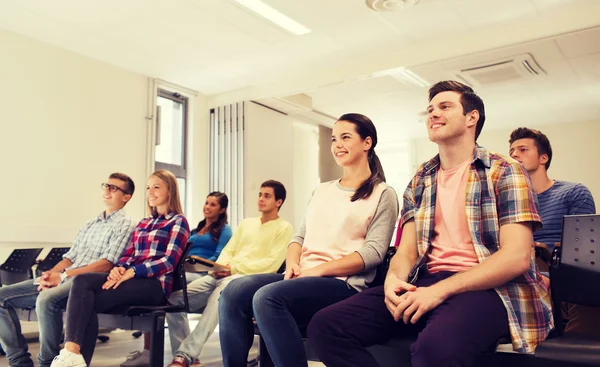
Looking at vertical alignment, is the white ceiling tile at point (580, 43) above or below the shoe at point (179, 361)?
above

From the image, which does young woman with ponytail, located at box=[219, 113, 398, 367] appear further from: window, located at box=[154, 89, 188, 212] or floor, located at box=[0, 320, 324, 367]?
window, located at box=[154, 89, 188, 212]

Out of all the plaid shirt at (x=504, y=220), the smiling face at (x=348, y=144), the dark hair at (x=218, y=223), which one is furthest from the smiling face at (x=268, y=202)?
the plaid shirt at (x=504, y=220)

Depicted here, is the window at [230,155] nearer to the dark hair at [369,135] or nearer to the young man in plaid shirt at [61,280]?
the young man in plaid shirt at [61,280]

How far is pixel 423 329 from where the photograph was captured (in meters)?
1.33

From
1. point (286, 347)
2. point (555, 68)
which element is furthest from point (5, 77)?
point (555, 68)

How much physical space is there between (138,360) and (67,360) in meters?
0.92

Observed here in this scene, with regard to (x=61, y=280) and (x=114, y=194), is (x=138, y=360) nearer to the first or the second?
(x=61, y=280)

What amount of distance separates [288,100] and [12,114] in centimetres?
313

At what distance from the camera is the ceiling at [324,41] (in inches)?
166

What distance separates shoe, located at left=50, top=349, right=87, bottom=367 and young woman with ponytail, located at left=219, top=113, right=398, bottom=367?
34.8 inches

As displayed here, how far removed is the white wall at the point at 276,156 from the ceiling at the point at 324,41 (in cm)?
50

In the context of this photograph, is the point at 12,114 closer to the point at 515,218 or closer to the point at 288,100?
the point at 288,100

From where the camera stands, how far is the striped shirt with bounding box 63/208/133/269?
9.39ft

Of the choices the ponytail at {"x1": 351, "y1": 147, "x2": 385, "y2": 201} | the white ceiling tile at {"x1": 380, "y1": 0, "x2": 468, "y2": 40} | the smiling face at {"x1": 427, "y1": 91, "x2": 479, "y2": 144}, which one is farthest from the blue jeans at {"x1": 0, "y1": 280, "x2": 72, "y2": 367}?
the white ceiling tile at {"x1": 380, "y1": 0, "x2": 468, "y2": 40}
